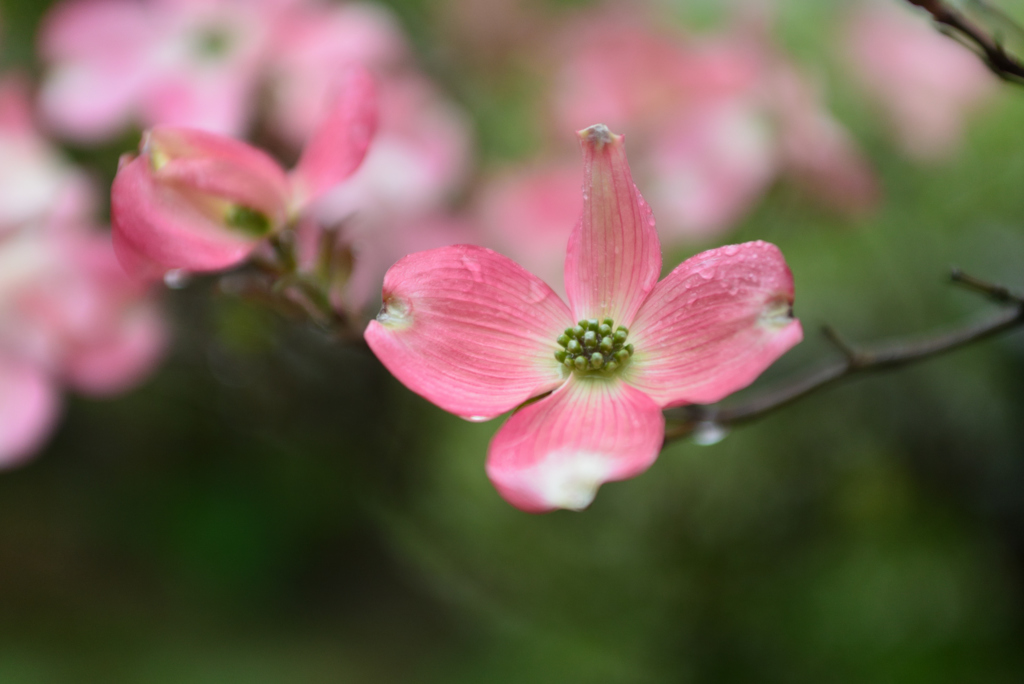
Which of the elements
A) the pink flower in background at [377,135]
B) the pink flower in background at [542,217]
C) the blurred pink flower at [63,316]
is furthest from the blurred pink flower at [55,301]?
the pink flower in background at [542,217]

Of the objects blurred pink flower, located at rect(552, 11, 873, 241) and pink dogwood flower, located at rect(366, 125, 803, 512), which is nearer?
pink dogwood flower, located at rect(366, 125, 803, 512)

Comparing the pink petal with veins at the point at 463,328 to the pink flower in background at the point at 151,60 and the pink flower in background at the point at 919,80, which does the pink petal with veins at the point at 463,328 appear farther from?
the pink flower in background at the point at 919,80

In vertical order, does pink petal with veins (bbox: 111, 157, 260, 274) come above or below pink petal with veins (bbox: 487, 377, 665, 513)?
below

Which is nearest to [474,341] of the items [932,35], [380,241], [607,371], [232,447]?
[607,371]

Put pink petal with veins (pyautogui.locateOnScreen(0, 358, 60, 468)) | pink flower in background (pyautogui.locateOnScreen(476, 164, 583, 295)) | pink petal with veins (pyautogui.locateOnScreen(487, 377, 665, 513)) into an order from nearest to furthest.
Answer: pink petal with veins (pyautogui.locateOnScreen(487, 377, 665, 513)) < pink petal with veins (pyautogui.locateOnScreen(0, 358, 60, 468)) < pink flower in background (pyautogui.locateOnScreen(476, 164, 583, 295))

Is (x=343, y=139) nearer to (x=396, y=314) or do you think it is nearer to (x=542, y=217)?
(x=396, y=314)

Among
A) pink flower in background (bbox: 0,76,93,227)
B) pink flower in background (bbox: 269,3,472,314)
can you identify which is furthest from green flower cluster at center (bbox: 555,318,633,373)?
pink flower in background (bbox: 0,76,93,227)

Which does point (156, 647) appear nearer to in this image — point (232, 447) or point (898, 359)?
point (232, 447)

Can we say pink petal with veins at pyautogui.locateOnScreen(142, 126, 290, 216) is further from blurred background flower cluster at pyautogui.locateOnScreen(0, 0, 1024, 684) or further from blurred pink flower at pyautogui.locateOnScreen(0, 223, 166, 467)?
blurred pink flower at pyautogui.locateOnScreen(0, 223, 166, 467)
